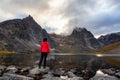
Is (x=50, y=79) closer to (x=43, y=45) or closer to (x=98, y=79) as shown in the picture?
(x=98, y=79)

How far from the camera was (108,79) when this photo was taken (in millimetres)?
18641

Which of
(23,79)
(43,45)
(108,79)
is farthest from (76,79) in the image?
(43,45)

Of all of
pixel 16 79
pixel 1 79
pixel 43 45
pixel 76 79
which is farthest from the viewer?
pixel 43 45

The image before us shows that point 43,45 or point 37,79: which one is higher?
point 43,45

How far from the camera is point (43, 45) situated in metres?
32.4

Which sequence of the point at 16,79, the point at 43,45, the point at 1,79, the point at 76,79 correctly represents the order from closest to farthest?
the point at 1,79
the point at 16,79
the point at 76,79
the point at 43,45

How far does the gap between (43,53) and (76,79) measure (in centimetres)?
1348

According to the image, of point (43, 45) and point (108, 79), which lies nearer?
point (108, 79)

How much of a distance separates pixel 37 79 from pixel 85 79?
459 centimetres

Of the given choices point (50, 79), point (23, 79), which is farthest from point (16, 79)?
A: point (50, 79)

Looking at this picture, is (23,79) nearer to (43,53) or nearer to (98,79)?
(98,79)

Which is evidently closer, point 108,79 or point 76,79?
point 108,79

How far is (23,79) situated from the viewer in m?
18.1

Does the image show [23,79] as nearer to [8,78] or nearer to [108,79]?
[8,78]
